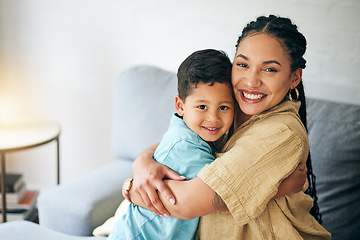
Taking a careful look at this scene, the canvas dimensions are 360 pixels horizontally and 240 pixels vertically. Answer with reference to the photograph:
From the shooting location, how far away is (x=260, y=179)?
0.97 meters

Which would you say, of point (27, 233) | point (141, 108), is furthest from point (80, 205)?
point (141, 108)

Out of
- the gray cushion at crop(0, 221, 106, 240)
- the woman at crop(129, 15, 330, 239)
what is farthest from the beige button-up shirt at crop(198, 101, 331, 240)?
the gray cushion at crop(0, 221, 106, 240)

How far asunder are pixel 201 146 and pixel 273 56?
0.32 metres

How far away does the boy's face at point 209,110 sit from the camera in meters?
1.12

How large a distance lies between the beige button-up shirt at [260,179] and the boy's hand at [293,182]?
3 centimetres

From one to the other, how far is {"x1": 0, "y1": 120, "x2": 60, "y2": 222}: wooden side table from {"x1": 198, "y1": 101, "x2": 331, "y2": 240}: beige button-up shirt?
46.2 inches

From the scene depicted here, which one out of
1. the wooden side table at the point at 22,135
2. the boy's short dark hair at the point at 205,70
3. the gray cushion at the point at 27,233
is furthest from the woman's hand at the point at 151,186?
the wooden side table at the point at 22,135

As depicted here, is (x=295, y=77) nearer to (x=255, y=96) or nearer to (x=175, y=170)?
(x=255, y=96)

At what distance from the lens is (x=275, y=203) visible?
108 cm

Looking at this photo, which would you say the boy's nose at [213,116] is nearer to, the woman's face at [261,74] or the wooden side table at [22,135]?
the woman's face at [261,74]

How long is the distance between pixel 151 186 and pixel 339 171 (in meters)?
0.73

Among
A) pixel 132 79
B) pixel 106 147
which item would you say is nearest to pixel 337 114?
pixel 132 79

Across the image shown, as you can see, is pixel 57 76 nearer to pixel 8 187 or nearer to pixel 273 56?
pixel 8 187

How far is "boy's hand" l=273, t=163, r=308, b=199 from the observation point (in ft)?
3.40
